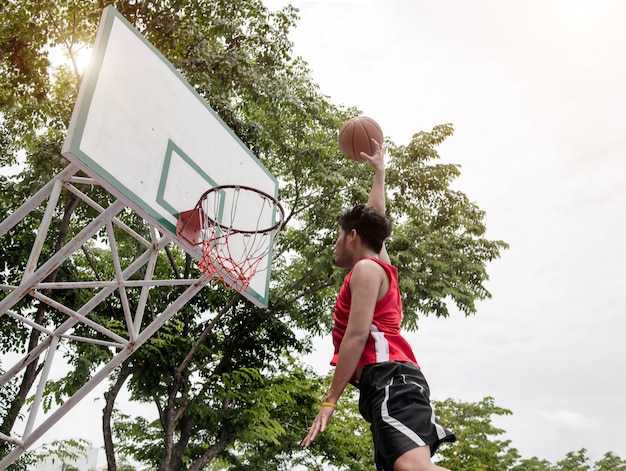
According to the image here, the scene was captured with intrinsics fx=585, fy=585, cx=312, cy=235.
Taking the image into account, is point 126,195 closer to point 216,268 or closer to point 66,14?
point 216,268

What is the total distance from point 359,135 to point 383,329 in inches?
108

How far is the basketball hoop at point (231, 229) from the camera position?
5.29 metres

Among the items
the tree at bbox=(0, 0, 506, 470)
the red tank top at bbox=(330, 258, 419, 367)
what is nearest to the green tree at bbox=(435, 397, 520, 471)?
the tree at bbox=(0, 0, 506, 470)

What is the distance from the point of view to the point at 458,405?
18828mm

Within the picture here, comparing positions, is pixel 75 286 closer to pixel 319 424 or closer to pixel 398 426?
pixel 319 424

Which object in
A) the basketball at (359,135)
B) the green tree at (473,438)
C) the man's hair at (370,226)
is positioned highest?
the green tree at (473,438)

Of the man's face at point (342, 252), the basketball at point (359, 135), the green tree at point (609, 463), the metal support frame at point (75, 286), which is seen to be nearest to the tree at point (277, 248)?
the metal support frame at point (75, 286)

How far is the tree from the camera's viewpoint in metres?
10.4

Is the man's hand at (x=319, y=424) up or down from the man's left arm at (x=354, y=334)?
down

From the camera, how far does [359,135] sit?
5023 mm

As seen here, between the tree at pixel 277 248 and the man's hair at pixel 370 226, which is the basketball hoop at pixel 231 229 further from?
the tree at pixel 277 248

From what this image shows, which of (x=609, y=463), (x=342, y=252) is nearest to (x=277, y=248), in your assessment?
(x=342, y=252)

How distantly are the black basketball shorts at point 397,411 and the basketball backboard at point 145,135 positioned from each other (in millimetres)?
2752

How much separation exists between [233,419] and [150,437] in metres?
2.40
